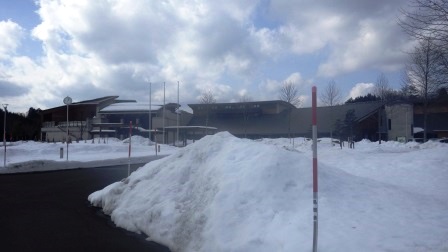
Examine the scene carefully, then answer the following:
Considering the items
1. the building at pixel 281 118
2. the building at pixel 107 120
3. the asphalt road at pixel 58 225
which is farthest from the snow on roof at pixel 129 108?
the asphalt road at pixel 58 225

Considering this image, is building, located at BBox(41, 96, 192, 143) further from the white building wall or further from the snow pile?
the snow pile

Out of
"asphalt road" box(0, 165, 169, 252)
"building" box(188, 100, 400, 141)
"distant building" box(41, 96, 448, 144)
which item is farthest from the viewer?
"building" box(188, 100, 400, 141)

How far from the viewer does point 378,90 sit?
75125mm

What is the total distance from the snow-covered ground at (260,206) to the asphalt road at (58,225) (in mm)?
405

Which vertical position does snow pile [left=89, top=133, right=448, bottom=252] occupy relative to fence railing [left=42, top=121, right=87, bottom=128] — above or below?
below

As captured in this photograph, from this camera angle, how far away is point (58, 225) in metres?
8.65

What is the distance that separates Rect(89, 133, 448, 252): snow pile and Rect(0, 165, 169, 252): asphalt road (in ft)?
1.34

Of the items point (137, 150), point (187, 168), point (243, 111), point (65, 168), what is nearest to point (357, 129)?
point (243, 111)

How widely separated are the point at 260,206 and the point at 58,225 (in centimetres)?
458

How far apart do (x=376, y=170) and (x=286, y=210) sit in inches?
397

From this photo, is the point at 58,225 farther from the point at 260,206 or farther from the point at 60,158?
the point at 60,158

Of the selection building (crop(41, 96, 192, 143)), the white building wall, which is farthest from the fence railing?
the white building wall

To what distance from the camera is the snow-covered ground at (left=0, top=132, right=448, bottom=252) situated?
5758 millimetres

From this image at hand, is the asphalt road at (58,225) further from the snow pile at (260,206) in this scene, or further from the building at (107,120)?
the building at (107,120)
